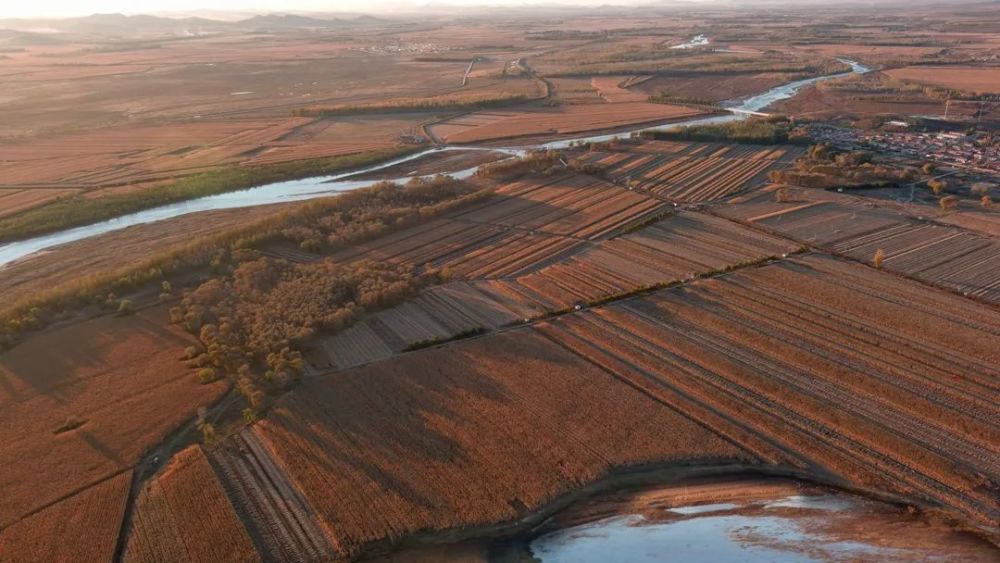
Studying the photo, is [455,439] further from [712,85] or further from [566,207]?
[712,85]

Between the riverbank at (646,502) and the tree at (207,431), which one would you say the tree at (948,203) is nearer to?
the riverbank at (646,502)

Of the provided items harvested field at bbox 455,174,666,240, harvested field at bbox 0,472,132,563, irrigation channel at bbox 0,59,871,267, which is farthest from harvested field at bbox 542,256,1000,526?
irrigation channel at bbox 0,59,871,267

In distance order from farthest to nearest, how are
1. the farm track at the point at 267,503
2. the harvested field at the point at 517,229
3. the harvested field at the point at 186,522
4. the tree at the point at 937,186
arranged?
the tree at the point at 937,186 → the harvested field at the point at 517,229 → the farm track at the point at 267,503 → the harvested field at the point at 186,522

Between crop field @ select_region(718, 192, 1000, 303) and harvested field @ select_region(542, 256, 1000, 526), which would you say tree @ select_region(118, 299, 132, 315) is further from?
crop field @ select_region(718, 192, 1000, 303)

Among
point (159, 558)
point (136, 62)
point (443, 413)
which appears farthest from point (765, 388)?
point (136, 62)

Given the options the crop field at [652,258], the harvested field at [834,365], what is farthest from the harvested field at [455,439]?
the crop field at [652,258]
